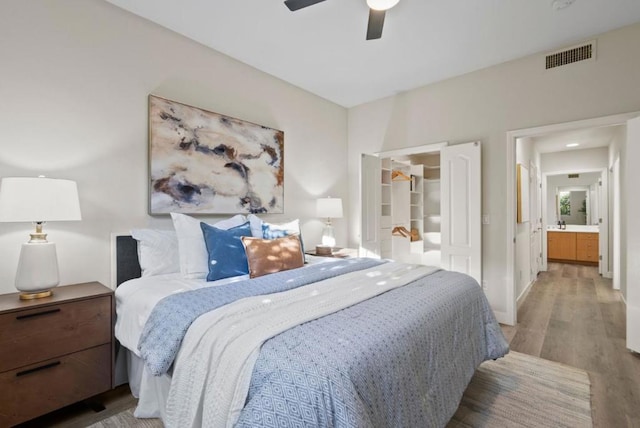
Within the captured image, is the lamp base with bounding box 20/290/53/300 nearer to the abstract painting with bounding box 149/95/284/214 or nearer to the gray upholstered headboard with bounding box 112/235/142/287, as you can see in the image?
the gray upholstered headboard with bounding box 112/235/142/287

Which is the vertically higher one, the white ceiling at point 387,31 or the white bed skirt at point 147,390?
the white ceiling at point 387,31

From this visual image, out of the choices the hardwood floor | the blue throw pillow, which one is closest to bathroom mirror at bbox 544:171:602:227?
the hardwood floor

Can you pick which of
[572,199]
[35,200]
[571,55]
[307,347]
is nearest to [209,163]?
[35,200]

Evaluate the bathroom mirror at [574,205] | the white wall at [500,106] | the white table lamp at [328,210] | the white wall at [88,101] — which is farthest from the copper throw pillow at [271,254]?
the bathroom mirror at [574,205]

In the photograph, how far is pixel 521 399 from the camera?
209cm

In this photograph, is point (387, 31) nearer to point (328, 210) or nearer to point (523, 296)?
point (328, 210)

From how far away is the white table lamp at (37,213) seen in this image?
1.75m

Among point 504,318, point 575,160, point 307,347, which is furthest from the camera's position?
point 575,160

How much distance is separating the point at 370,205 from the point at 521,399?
114 inches

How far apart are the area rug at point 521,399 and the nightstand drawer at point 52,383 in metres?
0.24

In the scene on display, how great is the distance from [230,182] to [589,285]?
231 inches

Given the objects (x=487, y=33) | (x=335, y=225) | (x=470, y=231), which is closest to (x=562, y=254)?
(x=470, y=231)

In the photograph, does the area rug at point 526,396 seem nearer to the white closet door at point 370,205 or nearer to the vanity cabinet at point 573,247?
the white closet door at point 370,205

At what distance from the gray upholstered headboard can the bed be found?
15 centimetres
